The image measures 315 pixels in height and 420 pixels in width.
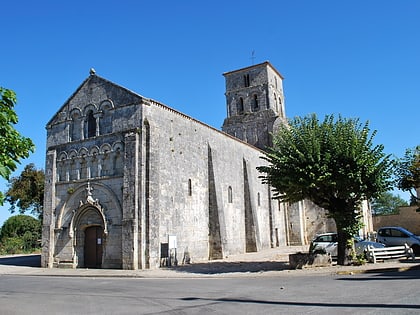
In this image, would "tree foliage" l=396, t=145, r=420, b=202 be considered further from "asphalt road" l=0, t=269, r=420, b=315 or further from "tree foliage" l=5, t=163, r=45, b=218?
"tree foliage" l=5, t=163, r=45, b=218

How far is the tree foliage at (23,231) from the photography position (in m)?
42.8

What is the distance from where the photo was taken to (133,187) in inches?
790

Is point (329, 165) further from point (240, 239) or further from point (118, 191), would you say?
point (240, 239)

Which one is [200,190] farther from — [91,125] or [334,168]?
[334,168]

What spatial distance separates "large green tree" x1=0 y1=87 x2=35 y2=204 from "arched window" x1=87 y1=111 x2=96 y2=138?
17.0 m

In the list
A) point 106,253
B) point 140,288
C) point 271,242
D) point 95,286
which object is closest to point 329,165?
point 140,288

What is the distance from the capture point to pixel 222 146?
2805 centimetres

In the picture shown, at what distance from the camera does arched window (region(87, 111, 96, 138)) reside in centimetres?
2286

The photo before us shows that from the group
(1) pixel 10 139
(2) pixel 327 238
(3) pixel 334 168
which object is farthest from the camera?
(2) pixel 327 238

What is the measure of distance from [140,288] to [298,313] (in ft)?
21.2

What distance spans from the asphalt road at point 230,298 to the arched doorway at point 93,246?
7.85 m

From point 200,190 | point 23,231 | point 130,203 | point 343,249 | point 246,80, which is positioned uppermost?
point 246,80

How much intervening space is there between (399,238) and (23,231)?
3979 cm

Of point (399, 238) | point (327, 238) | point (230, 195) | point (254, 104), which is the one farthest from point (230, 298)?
point (254, 104)
